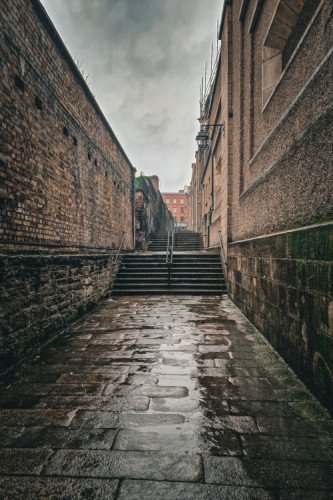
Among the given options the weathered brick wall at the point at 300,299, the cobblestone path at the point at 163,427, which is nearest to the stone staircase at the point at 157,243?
the weathered brick wall at the point at 300,299

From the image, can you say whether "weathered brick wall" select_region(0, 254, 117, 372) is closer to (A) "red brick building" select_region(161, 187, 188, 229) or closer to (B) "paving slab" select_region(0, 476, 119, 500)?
(B) "paving slab" select_region(0, 476, 119, 500)

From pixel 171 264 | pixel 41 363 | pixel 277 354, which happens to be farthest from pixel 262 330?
pixel 171 264

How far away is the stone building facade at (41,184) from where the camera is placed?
321 cm

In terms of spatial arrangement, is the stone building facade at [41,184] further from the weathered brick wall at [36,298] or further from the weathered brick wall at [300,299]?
the weathered brick wall at [300,299]

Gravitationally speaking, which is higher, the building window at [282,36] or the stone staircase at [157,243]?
the building window at [282,36]

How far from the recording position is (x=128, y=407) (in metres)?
2.21

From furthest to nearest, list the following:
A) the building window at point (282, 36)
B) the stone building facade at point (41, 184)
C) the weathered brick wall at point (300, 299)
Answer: the building window at point (282, 36), the stone building facade at point (41, 184), the weathered brick wall at point (300, 299)

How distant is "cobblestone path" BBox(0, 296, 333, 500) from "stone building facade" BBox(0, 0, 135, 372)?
86 centimetres

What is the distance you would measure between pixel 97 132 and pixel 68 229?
3.72 metres

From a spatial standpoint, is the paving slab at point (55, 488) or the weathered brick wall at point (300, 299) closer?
the paving slab at point (55, 488)

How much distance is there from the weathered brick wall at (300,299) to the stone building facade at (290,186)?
1 cm

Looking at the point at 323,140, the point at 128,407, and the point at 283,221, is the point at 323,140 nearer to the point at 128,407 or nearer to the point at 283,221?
the point at 283,221

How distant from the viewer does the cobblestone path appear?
1.47 m

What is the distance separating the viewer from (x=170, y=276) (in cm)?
853
